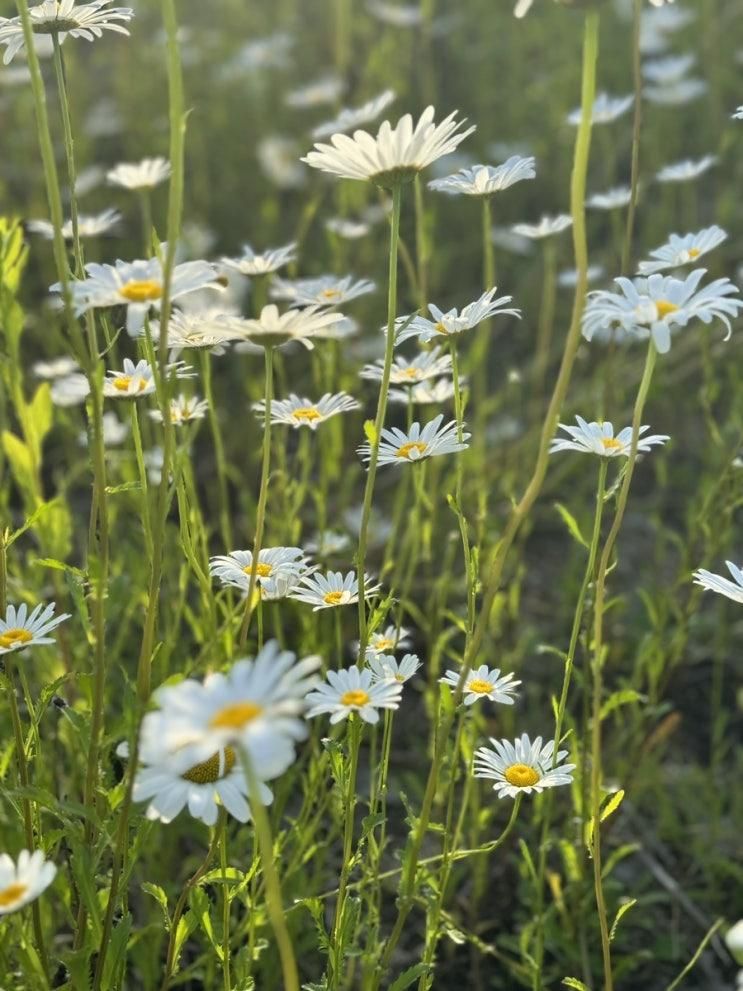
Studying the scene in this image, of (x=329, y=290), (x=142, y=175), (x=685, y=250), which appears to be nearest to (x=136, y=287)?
(x=329, y=290)

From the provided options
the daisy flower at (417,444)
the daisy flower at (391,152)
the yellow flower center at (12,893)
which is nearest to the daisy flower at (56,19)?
the daisy flower at (391,152)

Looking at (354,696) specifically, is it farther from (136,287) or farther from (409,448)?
(136,287)

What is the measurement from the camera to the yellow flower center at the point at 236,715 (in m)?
0.79

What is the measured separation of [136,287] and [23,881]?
1.88 feet

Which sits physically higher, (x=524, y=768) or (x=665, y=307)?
(x=665, y=307)

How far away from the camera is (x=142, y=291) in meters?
1.09

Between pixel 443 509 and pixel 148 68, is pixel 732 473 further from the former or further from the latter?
pixel 148 68

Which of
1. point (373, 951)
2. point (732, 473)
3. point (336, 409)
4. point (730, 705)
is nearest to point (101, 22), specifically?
point (336, 409)

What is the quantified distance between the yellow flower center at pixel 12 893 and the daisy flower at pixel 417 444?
1.95 ft

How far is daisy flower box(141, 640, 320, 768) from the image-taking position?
2.47 ft

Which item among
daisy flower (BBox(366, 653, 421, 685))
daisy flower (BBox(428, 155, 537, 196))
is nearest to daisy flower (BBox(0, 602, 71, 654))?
daisy flower (BBox(366, 653, 421, 685))

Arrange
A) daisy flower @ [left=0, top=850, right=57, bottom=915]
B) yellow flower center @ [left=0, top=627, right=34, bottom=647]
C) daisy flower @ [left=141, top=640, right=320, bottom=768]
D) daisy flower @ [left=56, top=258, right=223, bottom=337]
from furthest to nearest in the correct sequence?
1. yellow flower center @ [left=0, top=627, right=34, bottom=647]
2. daisy flower @ [left=56, top=258, right=223, bottom=337]
3. daisy flower @ [left=0, top=850, right=57, bottom=915]
4. daisy flower @ [left=141, top=640, right=320, bottom=768]

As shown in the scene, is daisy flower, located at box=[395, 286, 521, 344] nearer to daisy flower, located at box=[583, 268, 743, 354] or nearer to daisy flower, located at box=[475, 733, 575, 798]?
daisy flower, located at box=[583, 268, 743, 354]

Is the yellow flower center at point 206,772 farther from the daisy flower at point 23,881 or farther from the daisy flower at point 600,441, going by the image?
the daisy flower at point 600,441
